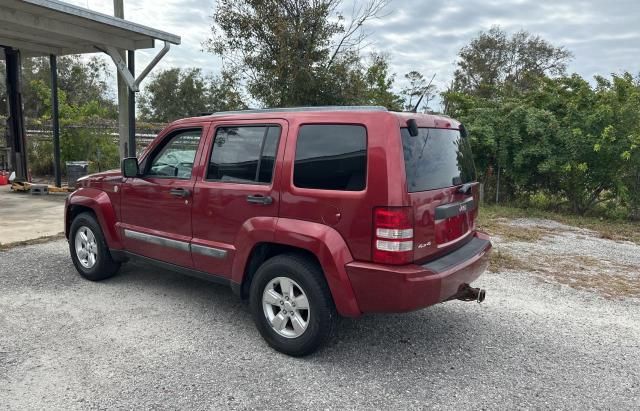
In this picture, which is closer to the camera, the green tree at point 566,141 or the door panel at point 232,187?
the door panel at point 232,187

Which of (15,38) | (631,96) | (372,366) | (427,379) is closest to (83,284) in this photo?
(372,366)

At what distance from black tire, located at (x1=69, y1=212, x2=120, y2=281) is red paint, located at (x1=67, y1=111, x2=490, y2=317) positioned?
83 cm

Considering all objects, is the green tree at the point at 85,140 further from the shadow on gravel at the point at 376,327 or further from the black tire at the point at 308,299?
the black tire at the point at 308,299

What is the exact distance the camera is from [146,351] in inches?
138

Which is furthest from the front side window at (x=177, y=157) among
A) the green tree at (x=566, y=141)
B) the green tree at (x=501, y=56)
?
the green tree at (x=501, y=56)

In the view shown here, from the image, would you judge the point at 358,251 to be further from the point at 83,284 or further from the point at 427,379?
the point at 83,284

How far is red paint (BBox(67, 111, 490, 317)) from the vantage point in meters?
3.04

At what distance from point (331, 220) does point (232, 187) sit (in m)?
0.97

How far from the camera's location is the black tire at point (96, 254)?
4.88 meters

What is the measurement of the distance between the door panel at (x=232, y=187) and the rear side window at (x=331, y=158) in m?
0.20

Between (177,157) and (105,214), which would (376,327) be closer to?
(177,157)

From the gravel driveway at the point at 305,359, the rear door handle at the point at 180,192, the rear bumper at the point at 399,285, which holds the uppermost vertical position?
the rear door handle at the point at 180,192

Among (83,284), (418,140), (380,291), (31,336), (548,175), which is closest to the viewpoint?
(380,291)

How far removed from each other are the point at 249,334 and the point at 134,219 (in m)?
1.68
